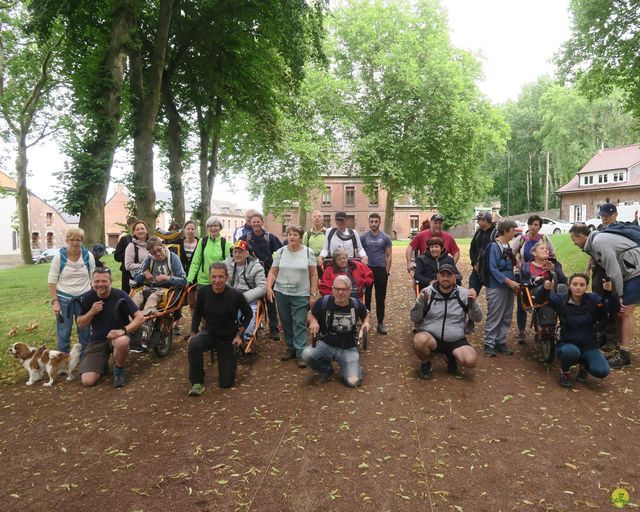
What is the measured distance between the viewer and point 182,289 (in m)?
6.55

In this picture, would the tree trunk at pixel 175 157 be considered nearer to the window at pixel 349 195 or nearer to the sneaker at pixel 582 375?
the sneaker at pixel 582 375

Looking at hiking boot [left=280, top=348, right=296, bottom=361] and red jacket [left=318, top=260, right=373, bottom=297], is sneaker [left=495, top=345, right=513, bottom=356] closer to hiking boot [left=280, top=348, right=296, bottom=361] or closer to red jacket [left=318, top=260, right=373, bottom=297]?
red jacket [left=318, top=260, right=373, bottom=297]

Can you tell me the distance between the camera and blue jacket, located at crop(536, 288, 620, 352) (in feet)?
16.3

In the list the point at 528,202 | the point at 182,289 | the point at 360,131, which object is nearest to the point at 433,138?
the point at 360,131

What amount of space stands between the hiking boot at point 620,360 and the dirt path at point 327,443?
0.48 feet

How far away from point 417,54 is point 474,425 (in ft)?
86.3

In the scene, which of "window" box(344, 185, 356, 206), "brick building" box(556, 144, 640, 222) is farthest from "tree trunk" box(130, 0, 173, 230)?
"window" box(344, 185, 356, 206)

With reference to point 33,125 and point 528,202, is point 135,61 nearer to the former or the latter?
point 33,125

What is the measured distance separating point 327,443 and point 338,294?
183cm

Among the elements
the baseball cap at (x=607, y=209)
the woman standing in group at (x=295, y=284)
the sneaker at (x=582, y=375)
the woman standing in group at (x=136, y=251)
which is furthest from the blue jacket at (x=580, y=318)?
the woman standing in group at (x=136, y=251)

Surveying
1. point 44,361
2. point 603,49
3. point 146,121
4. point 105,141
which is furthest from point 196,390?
point 603,49

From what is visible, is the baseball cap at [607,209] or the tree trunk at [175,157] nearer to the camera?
the baseball cap at [607,209]

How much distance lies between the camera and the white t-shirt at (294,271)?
19.4 ft

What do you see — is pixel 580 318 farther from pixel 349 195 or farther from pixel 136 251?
pixel 349 195
